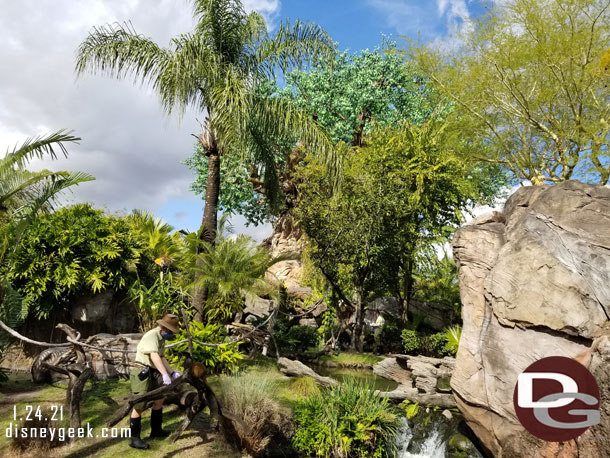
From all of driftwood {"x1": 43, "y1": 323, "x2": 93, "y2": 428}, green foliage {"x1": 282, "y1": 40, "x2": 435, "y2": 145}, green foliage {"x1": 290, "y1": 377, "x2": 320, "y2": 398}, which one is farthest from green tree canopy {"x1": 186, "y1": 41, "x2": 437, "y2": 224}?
driftwood {"x1": 43, "y1": 323, "x2": 93, "y2": 428}

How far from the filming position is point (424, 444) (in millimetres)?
7617

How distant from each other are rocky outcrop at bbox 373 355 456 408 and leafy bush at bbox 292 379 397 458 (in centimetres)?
282

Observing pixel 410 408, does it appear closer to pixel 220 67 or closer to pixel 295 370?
pixel 295 370

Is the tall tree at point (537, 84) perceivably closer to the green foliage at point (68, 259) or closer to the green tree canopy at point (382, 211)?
the green tree canopy at point (382, 211)

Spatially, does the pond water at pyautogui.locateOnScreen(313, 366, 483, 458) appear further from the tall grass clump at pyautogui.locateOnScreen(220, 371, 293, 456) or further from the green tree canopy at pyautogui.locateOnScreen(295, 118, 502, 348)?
the green tree canopy at pyautogui.locateOnScreen(295, 118, 502, 348)

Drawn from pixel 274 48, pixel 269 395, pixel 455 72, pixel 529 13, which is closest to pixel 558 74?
pixel 529 13

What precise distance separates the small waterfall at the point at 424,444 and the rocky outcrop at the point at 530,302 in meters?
1.05

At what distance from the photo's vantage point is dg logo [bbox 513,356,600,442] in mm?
5352

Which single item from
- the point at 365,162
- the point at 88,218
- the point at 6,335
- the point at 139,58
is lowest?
the point at 6,335

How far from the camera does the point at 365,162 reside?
15.5 m

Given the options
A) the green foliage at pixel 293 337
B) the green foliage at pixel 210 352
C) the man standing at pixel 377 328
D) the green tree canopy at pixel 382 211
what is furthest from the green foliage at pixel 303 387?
the man standing at pixel 377 328

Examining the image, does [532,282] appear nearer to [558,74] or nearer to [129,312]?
[129,312]

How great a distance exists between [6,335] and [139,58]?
762 cm

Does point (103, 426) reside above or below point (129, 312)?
below
